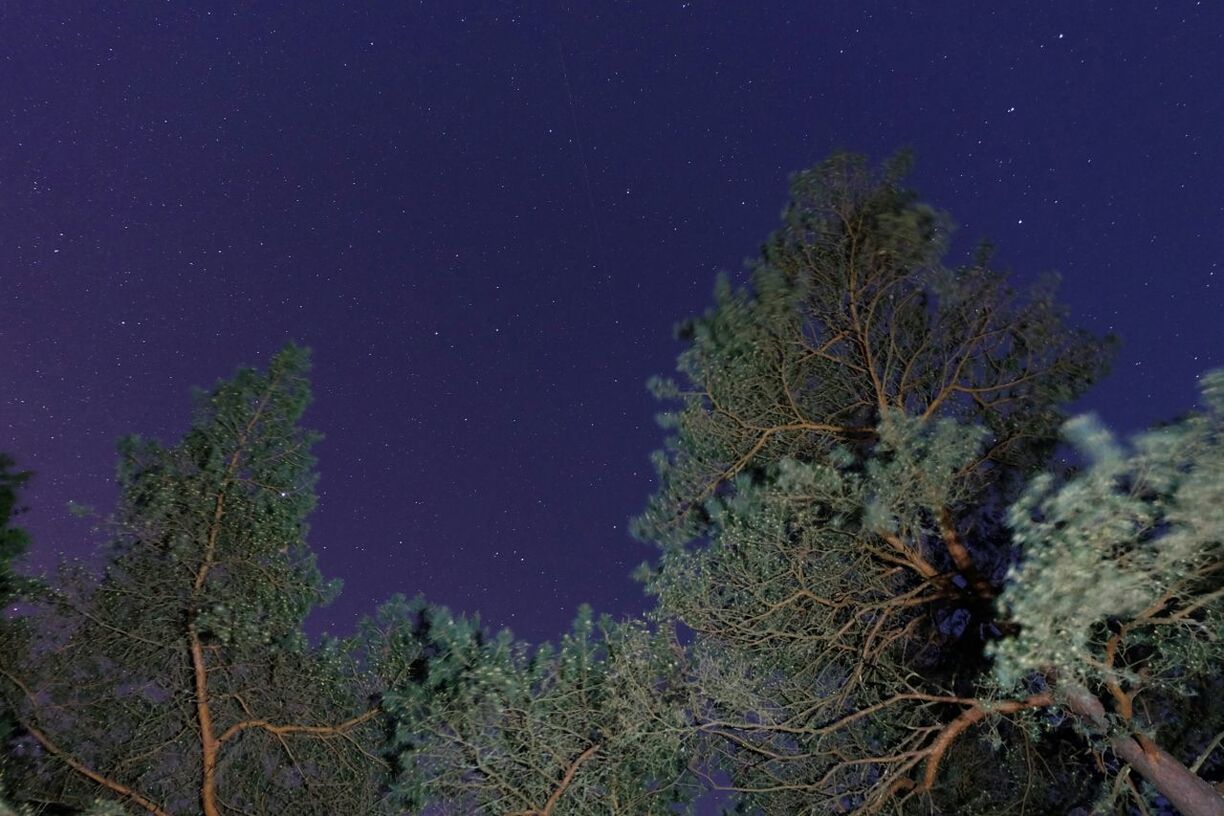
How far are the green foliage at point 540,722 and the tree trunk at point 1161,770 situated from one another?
150 inches

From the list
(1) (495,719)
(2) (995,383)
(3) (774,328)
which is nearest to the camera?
(1) (495,719)

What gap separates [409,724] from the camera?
684cm

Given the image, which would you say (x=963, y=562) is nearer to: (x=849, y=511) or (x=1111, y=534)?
(x=849, y=511)

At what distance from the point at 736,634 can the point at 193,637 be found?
5766 millimetres

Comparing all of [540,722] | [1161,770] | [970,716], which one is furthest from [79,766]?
[1161,770]

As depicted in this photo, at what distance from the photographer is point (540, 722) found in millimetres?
6754

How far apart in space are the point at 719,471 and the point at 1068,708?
416 centimetres

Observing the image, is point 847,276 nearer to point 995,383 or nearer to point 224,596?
point 995,383

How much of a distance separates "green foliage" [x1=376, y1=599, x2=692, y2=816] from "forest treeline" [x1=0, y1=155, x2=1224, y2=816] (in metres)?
0.03

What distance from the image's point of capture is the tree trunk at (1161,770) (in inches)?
237

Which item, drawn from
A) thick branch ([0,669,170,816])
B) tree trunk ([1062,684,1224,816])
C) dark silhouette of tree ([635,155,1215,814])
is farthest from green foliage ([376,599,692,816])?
tree trunk ([1062,684,1224,816])

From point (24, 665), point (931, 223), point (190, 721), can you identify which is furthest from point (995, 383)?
point (24, 665)

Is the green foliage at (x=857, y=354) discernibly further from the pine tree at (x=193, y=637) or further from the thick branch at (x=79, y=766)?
the thick branch at (x=79, y=766)

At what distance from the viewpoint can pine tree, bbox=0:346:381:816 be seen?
7.27m
